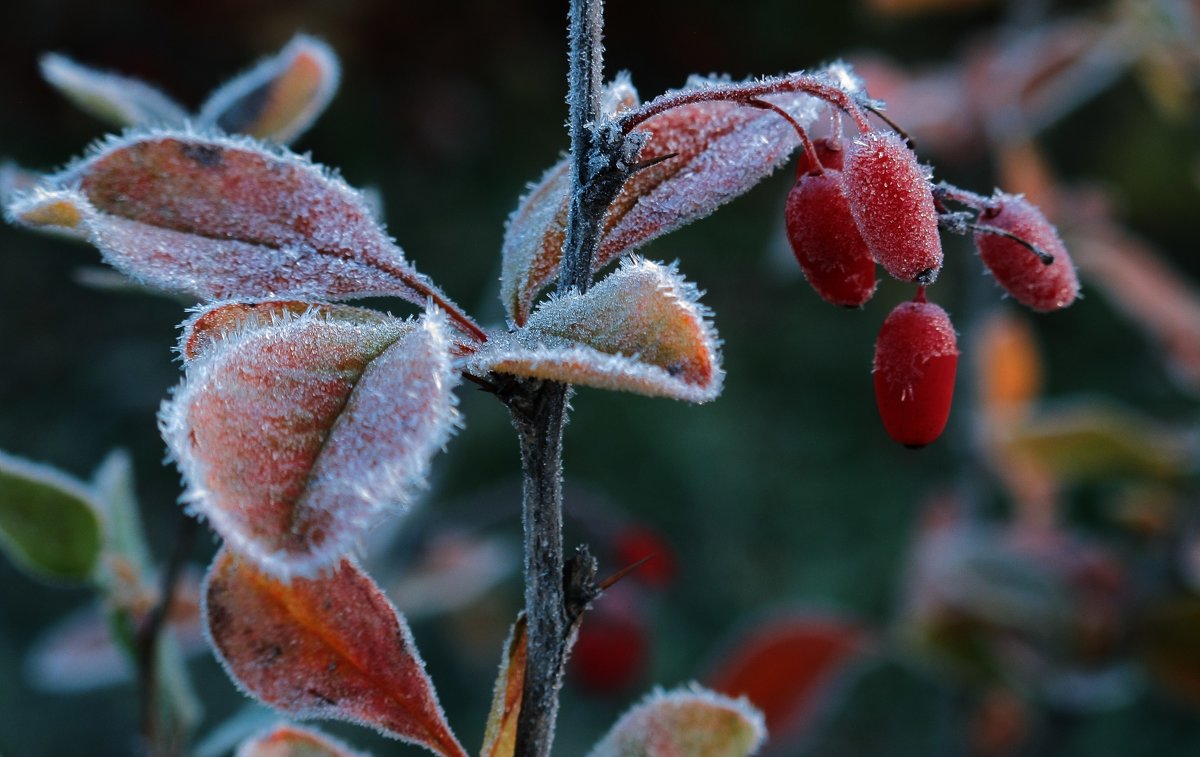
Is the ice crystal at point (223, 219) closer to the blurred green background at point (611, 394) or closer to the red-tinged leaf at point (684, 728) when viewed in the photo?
the red-tinged leaf at point (684, 728)

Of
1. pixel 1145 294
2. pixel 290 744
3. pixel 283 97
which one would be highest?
pixel 1145 294

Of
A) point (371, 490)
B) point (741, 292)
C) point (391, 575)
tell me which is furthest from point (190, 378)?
point (741, 292)

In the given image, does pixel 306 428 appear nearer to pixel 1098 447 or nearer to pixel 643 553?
pixel 643 553

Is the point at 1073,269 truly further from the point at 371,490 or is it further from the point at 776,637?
the point at 776,637

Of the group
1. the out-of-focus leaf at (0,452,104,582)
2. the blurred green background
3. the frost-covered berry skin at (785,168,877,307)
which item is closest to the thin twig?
the out-of-focus leaf at (0,452,104,582)

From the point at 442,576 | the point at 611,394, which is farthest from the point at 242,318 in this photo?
the point at 611,394

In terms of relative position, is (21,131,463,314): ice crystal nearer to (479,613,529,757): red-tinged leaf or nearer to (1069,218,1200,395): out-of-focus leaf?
(479,613,529,757): red-tinged leaf

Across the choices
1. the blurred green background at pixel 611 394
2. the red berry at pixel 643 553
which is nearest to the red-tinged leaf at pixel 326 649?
the red berry at pixel 643 553
